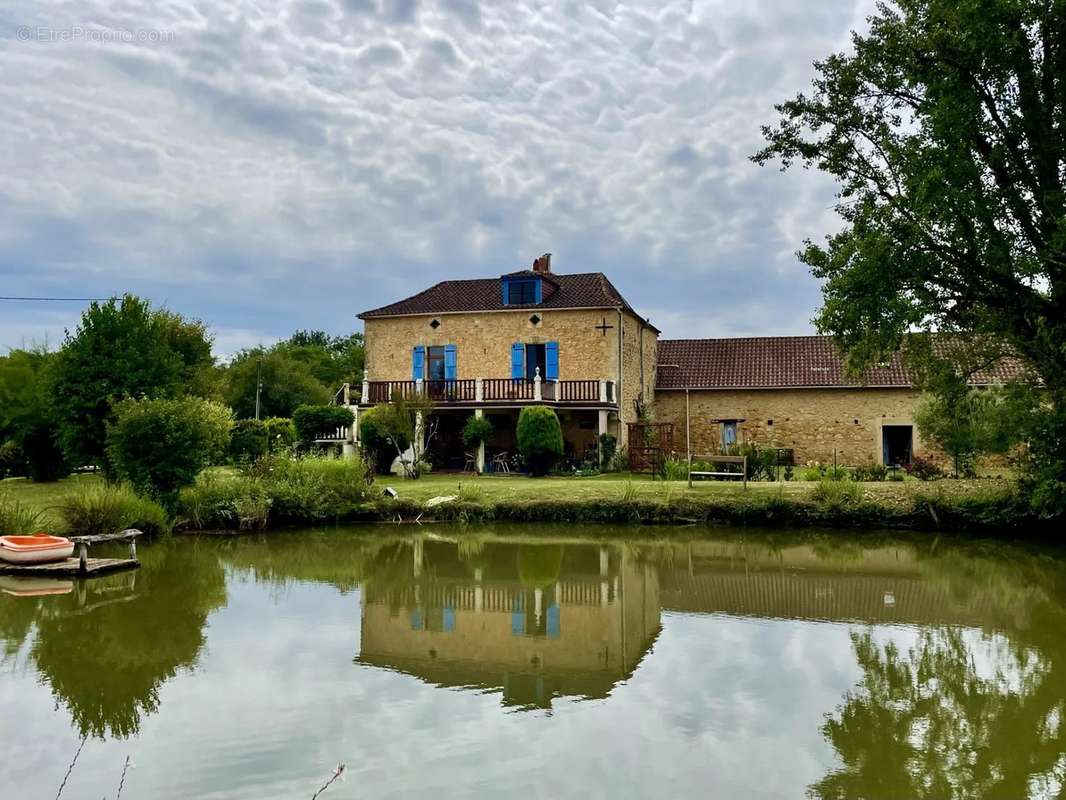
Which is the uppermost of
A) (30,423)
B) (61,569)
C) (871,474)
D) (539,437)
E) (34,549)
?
(30,423)

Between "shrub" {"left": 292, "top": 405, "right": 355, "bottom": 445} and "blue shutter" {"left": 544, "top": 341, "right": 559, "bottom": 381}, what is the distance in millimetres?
6151

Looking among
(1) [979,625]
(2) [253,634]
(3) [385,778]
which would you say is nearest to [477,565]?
(2) [253,634]

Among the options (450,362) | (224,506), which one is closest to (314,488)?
(224,506)

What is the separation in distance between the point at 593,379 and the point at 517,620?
16124 mm

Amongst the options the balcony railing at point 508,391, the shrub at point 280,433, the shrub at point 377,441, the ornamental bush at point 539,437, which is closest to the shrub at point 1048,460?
the ornamental bush at point 539,437

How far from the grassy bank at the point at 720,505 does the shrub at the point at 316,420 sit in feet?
22.5

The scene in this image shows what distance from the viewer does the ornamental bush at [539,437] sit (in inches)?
884

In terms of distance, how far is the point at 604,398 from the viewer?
24125 mm

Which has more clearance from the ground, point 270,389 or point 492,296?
point 492,296

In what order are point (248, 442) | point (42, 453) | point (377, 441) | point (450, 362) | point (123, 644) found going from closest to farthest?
point (123, 644) < point (42, 453) < point (248, 442) < point (377, 441) < point (450, 362)

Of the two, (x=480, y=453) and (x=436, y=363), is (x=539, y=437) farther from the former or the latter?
(x=436, y=363)

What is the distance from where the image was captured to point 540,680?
287 inches

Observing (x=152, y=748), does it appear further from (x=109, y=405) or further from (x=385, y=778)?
(x=109, y=405)

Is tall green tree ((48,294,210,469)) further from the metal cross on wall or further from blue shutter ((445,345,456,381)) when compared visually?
the metal cross on wall
